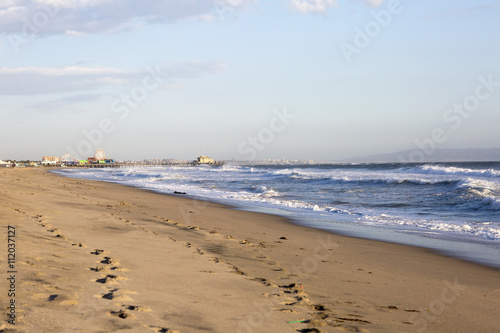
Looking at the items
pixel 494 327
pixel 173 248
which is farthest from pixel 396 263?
pixel 173 248

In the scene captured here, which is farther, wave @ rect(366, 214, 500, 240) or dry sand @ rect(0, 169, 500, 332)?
wave @ rect(366, 214, 500, 240)

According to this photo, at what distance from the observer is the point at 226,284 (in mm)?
5520

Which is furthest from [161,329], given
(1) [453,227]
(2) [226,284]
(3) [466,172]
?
(3) [466,172]

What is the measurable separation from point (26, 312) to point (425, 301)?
4.57 meters

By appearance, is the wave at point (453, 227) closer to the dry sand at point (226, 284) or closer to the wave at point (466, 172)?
the dry sand at point (226, 284)

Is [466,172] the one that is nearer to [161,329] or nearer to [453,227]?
[453,227]

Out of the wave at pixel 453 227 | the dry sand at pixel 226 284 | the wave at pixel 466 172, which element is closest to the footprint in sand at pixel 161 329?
the dry sand at pixel 226 284

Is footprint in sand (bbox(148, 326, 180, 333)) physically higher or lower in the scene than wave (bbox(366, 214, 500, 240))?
higher

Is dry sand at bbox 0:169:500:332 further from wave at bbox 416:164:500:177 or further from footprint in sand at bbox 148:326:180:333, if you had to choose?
wave at bbox 416:164:500:177

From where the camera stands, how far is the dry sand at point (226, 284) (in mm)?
4078

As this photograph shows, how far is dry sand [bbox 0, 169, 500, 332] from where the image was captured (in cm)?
408

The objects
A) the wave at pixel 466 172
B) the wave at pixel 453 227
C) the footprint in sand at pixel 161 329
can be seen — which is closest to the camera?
the footprint in sand at pixel 161 329

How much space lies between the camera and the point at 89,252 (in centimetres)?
661

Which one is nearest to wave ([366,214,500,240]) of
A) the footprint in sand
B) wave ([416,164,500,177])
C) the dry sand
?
the dry sand
